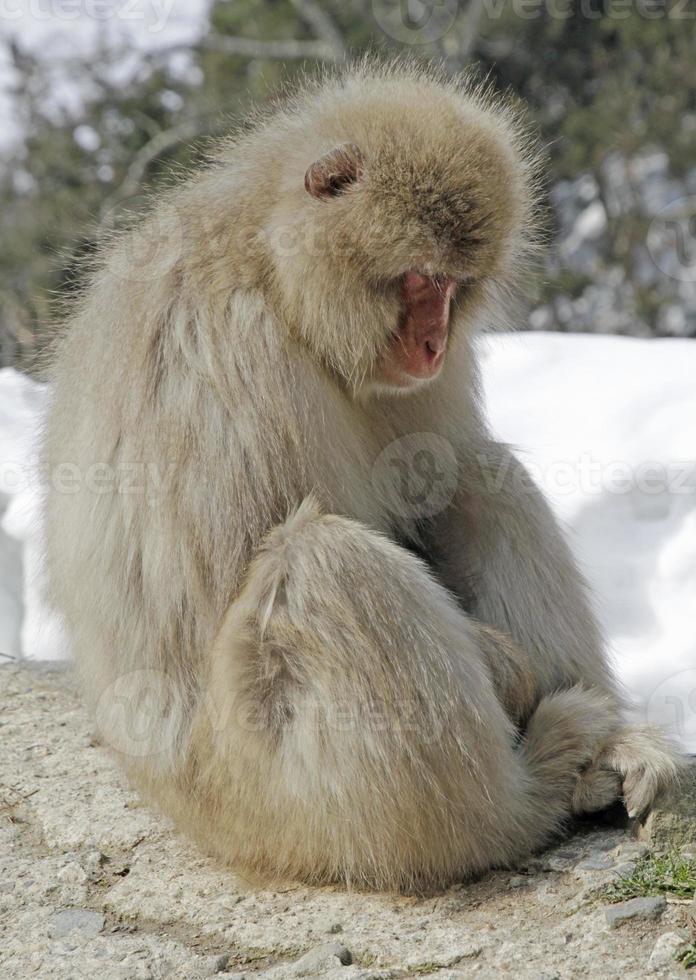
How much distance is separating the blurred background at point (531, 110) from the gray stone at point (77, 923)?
1045 centimetres

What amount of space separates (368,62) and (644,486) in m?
2.40

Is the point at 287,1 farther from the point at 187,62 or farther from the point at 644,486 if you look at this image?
the point at 644,486

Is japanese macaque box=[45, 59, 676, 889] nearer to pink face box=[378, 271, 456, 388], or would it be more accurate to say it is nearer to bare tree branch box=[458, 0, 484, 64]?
pink face box=[378, 271, 456, 388]

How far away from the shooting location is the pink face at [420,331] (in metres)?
3.15

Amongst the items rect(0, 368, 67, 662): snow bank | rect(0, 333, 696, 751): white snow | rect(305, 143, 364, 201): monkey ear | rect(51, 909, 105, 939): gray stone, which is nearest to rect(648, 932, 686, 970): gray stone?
rect(51, 909, 105, 939): gray stone

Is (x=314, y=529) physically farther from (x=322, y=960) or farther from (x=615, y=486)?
(x=615, y=486)

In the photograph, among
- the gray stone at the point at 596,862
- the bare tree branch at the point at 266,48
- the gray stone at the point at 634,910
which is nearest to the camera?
the gray stone at the point at 634,910

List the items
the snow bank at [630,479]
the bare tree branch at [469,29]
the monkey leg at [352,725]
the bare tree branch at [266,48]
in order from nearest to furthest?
the monkey leg at [352,725]
the snow bank at [630,479]
the bare tree branch at [469,29]
the bare tree branch at [266,48]

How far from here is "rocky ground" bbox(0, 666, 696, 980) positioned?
8.49ft

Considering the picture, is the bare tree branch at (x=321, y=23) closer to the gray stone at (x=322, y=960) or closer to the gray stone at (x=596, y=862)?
the gray stone at (x=596, y=862)

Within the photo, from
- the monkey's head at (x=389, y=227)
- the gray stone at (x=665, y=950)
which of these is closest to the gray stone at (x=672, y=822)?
the gray stone at (x=665, y=950)

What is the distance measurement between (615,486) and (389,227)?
2.63 meters

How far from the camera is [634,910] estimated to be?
8.87ft

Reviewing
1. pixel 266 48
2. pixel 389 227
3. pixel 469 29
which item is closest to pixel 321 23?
pixel 266 48
